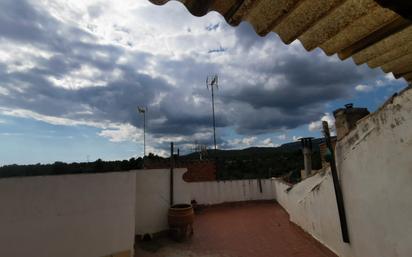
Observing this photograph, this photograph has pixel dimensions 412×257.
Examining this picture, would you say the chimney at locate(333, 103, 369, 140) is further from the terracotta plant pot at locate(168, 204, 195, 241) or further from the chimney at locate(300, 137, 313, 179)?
the terracotta plant pot at locate(168, 204, 195, 241)

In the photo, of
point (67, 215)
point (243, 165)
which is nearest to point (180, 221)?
point (67, 215)

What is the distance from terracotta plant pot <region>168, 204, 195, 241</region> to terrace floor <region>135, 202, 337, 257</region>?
21 cm

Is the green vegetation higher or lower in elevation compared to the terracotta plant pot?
higher

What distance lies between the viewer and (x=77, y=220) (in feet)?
15.3

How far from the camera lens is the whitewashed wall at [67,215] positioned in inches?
152

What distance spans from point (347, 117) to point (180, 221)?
5160 mm

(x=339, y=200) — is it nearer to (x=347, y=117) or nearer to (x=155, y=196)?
(x=347, y=117)

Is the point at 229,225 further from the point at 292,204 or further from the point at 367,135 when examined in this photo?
the point at 367,135

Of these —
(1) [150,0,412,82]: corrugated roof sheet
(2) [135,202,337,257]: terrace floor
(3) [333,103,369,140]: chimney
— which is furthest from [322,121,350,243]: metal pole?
(1) [150,0,412,82]: corrugated roof sheet

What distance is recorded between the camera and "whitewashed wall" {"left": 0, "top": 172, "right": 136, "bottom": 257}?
386 cm

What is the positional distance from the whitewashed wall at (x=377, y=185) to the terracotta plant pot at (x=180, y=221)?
360 centimetres

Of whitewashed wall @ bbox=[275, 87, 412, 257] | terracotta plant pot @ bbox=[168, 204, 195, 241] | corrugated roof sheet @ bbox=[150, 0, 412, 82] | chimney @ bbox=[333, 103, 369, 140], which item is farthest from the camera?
terracotta plant pot @ bbox=[168, 204, 195, 241]

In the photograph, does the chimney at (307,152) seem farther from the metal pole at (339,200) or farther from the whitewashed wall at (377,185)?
the metal pole at (339,200)

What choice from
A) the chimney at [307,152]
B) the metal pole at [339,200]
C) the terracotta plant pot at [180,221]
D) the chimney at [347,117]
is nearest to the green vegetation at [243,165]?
the chimney at [307,152]
